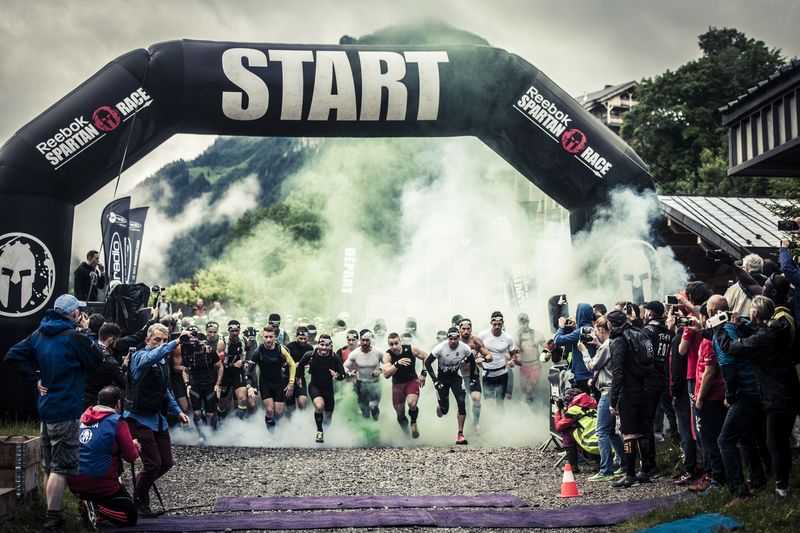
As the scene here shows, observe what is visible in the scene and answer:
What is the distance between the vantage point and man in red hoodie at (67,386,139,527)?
7070 millimetres

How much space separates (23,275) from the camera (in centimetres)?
1142

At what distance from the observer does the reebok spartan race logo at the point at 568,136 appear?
12.4 m

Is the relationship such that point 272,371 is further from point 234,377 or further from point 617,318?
point 617,318

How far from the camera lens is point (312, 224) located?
2101 inches

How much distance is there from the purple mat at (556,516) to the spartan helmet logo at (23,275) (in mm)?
6795

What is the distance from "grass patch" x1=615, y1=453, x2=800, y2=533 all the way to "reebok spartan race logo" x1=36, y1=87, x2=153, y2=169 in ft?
28.7

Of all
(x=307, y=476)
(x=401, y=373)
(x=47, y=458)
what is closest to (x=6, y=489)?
(x=47, y=458)

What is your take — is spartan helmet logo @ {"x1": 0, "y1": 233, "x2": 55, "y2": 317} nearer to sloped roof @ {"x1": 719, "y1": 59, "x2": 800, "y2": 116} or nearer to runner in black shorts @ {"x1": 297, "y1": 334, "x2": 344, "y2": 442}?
runner in black shorts @ {"x1": 297, "y1": 334, "x2": 344, "y2": 442}


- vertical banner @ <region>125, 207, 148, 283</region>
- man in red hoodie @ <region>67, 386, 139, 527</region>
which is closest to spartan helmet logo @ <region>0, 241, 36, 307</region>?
vertical banner @ <region>125, 207, 148, 283</region>

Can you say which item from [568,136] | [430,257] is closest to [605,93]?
[430,257]

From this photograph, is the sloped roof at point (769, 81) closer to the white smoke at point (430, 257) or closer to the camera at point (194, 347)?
the white smoke at point (430, 257)

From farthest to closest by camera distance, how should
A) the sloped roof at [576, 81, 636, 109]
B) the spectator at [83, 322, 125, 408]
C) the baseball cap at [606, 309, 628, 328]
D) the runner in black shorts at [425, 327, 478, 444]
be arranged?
1. the sloped roof at [576, 81, 636, 109]
2. the runner in black shorts at [425, 327, 478, 444]
3. the baseball cap at [606, 309, 628, 328]
4. the spectator at [83, 322, 125, 408]

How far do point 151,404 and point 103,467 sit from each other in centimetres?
117

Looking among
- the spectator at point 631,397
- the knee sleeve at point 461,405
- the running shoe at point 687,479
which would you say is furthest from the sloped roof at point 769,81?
the knee sleeve at point 461,405
